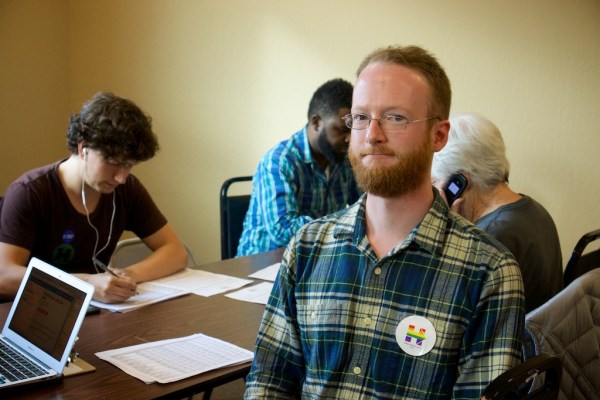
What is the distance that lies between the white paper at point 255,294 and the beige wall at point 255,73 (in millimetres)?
1583

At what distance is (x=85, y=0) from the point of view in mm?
4441

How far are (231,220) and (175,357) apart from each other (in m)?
1.72

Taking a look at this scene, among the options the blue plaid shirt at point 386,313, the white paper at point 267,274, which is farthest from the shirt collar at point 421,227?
the white paper at point 267,274

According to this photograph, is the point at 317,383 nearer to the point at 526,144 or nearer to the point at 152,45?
the point at 526,144

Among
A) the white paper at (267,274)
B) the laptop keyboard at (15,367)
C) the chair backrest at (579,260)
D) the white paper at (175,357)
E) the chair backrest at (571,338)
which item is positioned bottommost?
the laptop keyboard at (15,367)

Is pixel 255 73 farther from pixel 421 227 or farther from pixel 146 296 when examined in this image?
pixel 421 227

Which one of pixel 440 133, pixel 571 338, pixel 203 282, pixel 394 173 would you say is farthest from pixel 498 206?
pixel 203 282

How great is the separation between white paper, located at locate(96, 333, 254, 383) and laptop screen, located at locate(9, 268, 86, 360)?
14 cm

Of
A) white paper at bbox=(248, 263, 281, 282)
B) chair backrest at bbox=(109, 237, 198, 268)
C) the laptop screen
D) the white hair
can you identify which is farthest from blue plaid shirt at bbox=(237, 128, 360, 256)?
the laptop screen

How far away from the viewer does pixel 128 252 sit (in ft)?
8.73

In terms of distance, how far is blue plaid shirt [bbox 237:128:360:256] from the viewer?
2.97 m

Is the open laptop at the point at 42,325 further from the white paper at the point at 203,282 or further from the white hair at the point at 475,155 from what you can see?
the white hair at the point at 475,155

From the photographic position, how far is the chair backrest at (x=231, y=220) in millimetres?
3309

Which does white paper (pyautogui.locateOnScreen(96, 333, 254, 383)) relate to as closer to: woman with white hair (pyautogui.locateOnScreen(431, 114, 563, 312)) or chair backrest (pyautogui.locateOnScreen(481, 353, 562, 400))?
chair backrest (pyautogui.locateOnScreen(481, 353, 562, 400))
